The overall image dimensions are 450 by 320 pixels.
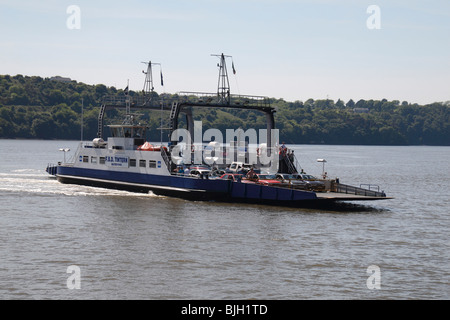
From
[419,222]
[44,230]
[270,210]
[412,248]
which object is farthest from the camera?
[270,210]

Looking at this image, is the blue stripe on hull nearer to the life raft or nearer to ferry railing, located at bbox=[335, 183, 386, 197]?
the life raft

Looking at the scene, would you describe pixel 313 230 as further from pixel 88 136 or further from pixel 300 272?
pixel 88 136

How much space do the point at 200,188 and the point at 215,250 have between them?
64.6 feet

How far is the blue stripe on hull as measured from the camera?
161 ft

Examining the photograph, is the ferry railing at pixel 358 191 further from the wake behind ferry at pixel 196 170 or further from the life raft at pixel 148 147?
the life raft at pixel 148 147

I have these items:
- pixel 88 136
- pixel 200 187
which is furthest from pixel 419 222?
pixel 88 136

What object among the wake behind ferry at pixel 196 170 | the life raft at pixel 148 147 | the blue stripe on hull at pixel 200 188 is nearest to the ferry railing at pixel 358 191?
the wake behind ferry at pixel 196 170

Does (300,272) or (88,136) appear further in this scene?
(88,136)

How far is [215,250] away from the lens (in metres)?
32.9

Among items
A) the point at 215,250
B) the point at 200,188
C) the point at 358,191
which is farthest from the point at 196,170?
the point at 215,250

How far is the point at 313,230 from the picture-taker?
3953 centimetres

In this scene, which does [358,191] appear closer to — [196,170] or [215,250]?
[196,170]

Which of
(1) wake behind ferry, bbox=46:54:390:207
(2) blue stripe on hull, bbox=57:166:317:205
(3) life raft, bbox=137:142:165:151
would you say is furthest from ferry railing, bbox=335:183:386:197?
(3) life raft, bbox=137:142:165:151

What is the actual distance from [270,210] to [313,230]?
359 inches
